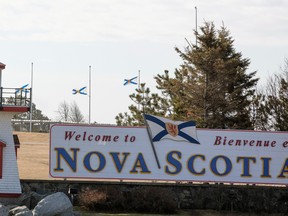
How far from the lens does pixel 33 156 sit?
217 ft

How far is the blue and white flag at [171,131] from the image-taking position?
131 ft

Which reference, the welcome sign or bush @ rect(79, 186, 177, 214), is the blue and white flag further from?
bush @ rect(79, 186, 177, 214)

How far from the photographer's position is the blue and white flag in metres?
39.8

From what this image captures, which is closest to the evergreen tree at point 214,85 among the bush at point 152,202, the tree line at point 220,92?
the tree line at point 220,92

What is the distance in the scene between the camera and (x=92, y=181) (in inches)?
1572

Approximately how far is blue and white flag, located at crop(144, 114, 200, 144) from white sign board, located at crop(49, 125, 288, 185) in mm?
221

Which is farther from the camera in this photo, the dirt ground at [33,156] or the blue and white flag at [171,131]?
the dirt ground at [33,156]

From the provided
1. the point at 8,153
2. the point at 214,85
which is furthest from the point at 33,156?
the point at 8,153

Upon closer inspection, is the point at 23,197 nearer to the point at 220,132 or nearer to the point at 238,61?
the point at 220,132

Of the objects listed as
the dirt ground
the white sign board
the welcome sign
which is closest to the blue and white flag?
the welcome sign

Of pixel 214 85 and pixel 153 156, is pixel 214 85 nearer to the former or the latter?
pixel 214 85

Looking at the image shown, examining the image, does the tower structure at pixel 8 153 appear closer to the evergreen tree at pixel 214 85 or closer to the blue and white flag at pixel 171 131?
the blue and white flag at pixel 171 131

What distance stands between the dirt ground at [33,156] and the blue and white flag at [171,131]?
966cm

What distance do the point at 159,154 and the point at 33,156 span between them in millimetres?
28170
